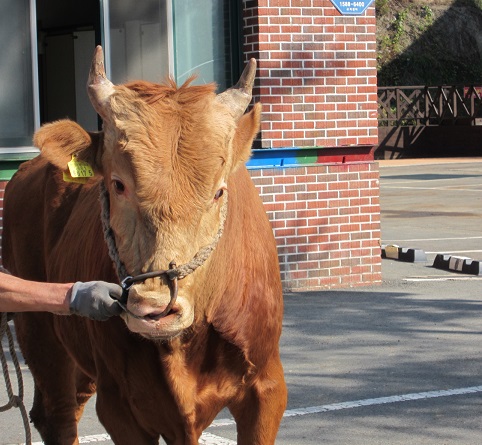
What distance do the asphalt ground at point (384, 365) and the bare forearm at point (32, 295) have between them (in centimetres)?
264

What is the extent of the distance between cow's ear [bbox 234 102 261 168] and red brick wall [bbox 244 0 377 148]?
21.2 feet

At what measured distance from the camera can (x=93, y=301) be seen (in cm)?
409

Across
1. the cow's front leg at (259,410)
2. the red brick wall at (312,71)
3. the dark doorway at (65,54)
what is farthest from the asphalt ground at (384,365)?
the dark doorway at (65,54)

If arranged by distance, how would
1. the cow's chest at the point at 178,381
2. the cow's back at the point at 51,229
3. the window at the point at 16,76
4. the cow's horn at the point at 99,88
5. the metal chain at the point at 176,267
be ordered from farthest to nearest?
1. the window at the point at 16,76
2. the cow's back at the point at 51,229
3. the cow's chest at the point at 178,381
4. the cow's horn at the point at 99,88
5. the metal chain at the point at 176,267

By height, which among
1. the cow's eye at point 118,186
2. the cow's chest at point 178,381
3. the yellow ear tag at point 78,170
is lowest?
the cow's chest at point 178,381

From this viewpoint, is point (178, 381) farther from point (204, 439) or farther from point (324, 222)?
point (324, 222)

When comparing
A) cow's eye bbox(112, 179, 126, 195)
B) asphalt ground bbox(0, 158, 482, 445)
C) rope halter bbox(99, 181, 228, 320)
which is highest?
cow's eye bbox(112, 179, 126, 195)

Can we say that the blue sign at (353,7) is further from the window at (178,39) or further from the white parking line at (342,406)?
the white parking line at (342,406)

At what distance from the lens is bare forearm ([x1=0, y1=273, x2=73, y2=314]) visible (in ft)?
13.5

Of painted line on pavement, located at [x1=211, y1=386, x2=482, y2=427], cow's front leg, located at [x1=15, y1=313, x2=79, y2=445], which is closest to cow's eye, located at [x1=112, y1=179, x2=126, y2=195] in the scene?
cow's front leg, located at [x1=15, y1=313, x2=79, y2=445]

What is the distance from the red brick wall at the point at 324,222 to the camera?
455 inches

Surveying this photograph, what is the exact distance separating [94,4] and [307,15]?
4.40 metres

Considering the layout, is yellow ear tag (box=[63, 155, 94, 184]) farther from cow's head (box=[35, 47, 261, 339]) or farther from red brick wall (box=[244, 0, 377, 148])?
red brick wall (box=[244, 0, 377, 148])

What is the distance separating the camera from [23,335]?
679 cm
